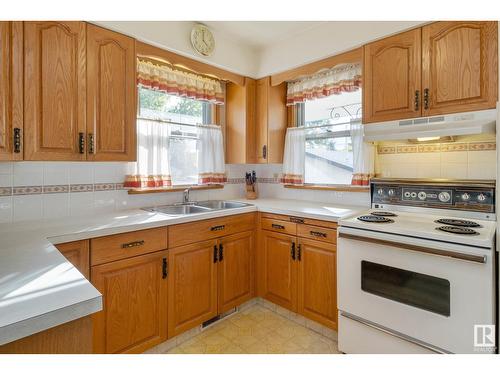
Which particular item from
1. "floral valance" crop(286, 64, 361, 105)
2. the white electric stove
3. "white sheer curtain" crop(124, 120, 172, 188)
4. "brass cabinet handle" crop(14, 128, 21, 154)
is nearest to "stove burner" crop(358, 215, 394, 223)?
the white electric stove

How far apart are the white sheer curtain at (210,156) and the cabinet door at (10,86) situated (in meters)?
1.46

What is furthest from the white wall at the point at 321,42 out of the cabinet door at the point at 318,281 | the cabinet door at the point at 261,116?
the cabinet door at the point at 318,281

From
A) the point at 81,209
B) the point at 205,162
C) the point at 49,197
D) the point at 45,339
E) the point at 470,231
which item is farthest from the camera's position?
the point at 205,162

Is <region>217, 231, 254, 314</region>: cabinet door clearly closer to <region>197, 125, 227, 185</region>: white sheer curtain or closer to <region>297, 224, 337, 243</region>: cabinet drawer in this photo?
<region>297, 224, 337, 243</region>: cabinet drawer

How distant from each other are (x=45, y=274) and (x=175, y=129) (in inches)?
73.6

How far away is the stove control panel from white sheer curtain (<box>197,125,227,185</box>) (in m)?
1.43

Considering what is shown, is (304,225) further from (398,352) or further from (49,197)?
(49,197)

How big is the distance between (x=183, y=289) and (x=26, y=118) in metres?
1.37

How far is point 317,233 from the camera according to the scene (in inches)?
81.8

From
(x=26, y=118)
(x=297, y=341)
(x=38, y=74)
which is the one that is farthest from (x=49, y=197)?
(x=297, y=341)

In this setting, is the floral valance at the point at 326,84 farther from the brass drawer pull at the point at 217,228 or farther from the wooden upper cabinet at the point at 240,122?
the brass drawer pull at the point at 217,228

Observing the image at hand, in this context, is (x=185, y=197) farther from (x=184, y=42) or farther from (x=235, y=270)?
(x=184, y=42)

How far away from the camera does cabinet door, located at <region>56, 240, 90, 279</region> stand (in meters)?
1.46

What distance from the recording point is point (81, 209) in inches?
80.0
